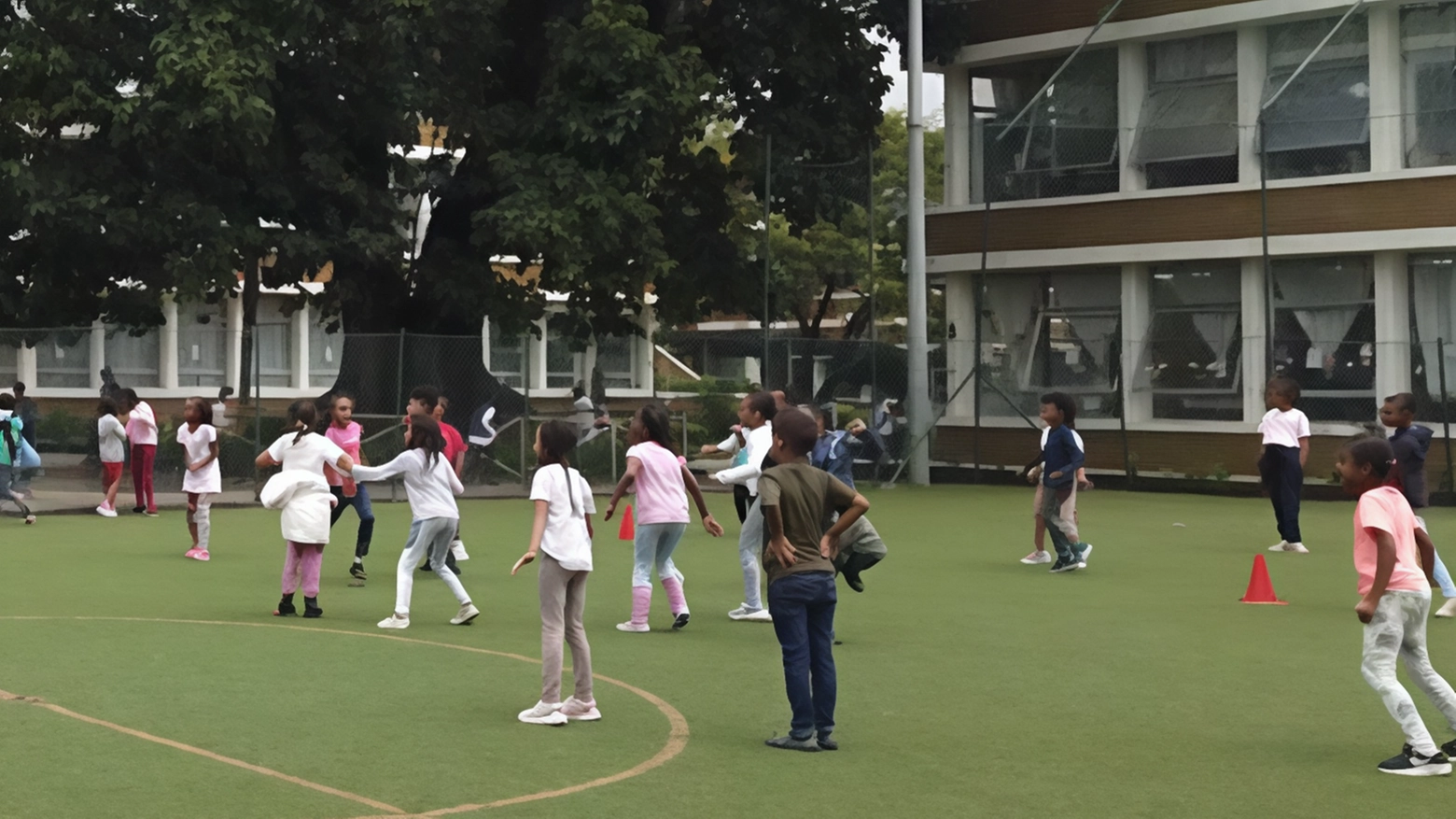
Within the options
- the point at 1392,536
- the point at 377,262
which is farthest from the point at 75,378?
the point at 1392,536

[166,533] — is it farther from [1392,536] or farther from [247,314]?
[247,314]

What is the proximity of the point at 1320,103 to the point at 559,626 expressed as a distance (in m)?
24.8

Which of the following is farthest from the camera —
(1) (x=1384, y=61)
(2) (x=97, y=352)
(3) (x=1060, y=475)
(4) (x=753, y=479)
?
(2) (x=97, y=352)

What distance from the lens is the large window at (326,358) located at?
107 feet

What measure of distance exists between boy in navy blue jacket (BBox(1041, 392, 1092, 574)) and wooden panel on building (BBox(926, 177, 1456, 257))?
13835 mm

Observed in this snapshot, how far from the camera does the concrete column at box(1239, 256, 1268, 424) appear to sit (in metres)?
31.4

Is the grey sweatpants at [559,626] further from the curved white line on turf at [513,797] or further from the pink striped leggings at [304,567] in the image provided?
the pink striped leggings at [304,567]

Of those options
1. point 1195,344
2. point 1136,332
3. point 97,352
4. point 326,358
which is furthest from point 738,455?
point 326,358

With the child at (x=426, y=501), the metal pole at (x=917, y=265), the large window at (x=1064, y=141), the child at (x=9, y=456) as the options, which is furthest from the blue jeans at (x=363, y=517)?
the large window at (x=1064, y=141)

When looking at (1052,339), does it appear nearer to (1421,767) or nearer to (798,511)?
(798,511)

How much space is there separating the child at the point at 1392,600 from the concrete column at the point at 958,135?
27.4m

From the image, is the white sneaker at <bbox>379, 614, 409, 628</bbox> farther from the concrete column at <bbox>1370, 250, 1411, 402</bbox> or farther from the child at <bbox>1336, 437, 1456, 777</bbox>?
the concrete column at <bbox>1370, 250, 1411, 402</bbox>

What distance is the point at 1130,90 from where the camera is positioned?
33.4 meters

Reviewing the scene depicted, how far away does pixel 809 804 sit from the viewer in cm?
783
